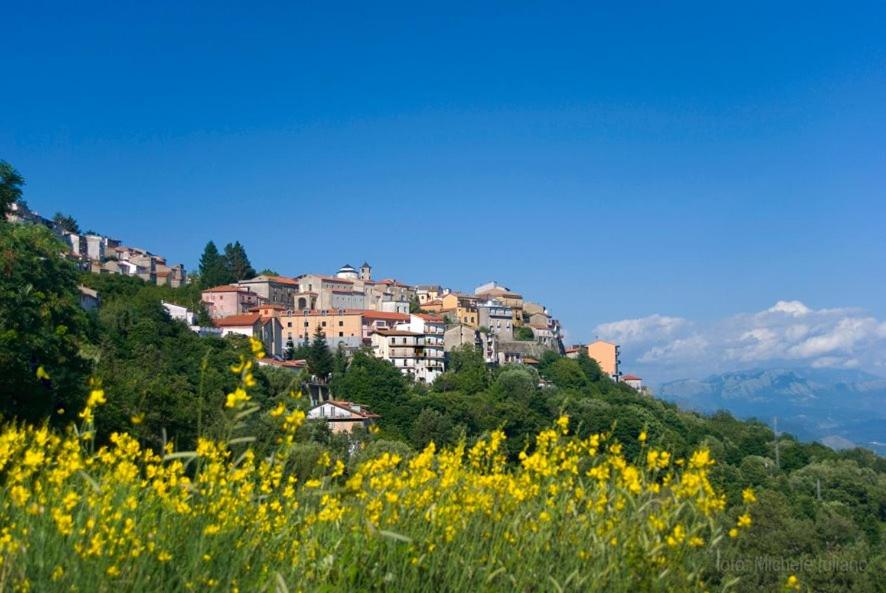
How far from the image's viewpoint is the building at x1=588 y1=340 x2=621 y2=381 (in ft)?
447

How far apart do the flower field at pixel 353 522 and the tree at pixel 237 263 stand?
122070 millimetres

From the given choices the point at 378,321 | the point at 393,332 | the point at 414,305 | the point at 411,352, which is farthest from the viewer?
the point at 414,305

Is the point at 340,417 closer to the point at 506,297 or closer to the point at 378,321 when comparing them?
the point at 378,321

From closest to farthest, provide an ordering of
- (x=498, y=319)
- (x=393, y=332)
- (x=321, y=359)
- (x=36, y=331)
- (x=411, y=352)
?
1. (x=36, y=331)
2. (x=321, y=359)
3. (x=411, y=352)
4. (x=393, y=332)
5. (x=498, y=319)

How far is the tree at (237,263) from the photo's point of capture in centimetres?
12456

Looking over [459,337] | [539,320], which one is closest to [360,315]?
[459,337]

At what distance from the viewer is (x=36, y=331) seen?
18.7 m

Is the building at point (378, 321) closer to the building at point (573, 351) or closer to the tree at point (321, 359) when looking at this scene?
the tree at point (321, 359)

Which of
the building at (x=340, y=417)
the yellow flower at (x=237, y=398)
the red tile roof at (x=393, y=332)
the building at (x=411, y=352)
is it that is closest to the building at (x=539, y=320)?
the building at (x=411, y=352)

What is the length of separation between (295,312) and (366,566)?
105569mm

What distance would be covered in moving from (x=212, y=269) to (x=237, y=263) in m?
4.06

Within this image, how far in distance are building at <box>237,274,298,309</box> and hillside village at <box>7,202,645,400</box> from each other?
0.13m

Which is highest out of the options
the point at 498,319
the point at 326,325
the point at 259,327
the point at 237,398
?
the point at 498,319

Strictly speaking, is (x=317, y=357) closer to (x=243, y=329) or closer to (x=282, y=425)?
(x=243, y=329)
